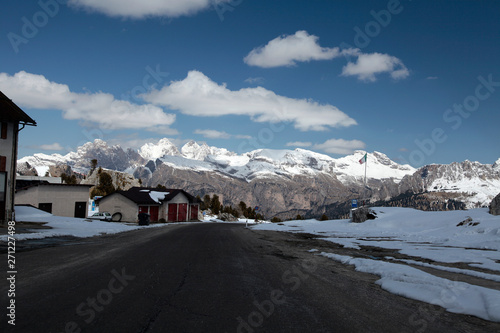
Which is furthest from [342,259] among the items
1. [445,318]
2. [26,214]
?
[26,214]

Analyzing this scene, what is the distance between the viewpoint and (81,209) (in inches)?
1946

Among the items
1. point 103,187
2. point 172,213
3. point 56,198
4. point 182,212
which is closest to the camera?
point 56,198

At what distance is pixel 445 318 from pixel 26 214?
31.4 meters

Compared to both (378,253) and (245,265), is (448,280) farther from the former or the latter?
(378,253)

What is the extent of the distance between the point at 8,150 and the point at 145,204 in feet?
118

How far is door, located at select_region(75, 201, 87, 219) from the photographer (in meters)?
48.8

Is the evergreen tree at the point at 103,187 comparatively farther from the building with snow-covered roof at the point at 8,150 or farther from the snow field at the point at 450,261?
the snow field at the point at 450,261

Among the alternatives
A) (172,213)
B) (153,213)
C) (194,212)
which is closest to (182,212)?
(172,213)

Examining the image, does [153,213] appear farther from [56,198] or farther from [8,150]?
[8,150]

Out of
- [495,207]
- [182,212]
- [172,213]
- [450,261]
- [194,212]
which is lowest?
[194,212]

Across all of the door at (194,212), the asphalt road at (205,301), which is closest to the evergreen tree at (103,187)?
the door at (194,212)

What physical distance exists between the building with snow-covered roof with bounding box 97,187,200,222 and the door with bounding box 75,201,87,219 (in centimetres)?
778

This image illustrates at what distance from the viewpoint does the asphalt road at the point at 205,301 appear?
5293mm

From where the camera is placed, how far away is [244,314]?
588 cm
